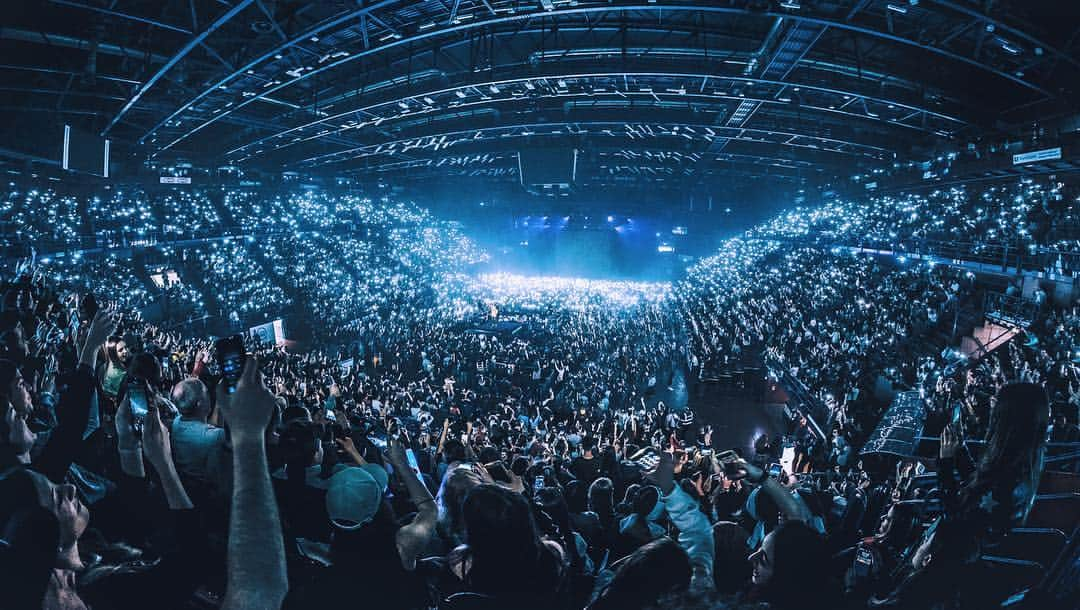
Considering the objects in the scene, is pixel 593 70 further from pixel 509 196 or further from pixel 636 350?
pixel 509 196

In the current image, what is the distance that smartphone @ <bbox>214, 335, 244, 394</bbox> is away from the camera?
201cm

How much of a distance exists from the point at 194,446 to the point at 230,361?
0.39 metres

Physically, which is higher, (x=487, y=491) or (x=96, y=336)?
(x=96, y=336)

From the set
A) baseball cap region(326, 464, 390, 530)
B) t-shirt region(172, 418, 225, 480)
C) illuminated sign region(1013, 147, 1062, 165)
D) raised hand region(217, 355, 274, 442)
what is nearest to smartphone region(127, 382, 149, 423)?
t-shirt region(172, 418, 225, 480)

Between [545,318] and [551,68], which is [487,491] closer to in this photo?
[551,68]

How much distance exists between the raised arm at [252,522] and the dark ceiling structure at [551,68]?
278 inches

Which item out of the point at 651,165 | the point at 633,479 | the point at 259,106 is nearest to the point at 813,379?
the point at 633,479

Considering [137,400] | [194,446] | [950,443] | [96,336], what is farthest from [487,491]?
[950,443]

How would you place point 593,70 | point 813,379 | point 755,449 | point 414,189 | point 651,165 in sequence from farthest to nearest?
1. point 414,189
2. point 651,165
3. point 813,379
4. point 755,449
5. point 593,70

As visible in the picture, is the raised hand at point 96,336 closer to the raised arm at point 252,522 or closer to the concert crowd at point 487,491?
the concert crowd at point 487,491

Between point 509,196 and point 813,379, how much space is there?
83.4 feet

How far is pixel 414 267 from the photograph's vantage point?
3622 cm

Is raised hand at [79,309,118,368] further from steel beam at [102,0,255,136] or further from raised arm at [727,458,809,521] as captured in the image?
steel beam at [102,0,255,136]

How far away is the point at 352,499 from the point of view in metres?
1.56
